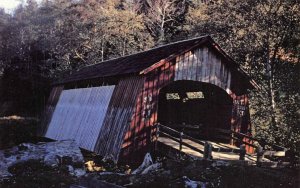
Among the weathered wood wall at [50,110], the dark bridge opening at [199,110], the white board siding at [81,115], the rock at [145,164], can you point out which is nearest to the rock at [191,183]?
the rock at [145,164]

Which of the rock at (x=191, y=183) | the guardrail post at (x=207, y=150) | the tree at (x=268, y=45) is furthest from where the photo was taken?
the tree at (x=268, y=45)

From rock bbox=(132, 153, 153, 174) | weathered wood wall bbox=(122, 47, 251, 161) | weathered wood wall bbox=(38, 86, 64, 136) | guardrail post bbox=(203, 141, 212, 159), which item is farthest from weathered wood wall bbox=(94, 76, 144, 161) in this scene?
weathered wood wall bbox=(38, 86, 64, 136)

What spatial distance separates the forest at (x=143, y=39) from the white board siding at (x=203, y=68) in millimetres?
3480

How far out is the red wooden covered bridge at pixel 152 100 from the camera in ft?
57.6

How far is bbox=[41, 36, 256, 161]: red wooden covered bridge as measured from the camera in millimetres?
17547

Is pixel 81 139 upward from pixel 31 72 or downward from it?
downward

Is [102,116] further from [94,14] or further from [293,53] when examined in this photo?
[94,14]

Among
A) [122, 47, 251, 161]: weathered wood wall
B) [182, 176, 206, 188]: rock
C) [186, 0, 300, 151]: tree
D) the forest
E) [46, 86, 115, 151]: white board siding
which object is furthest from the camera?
the forest

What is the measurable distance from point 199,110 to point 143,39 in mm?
23657

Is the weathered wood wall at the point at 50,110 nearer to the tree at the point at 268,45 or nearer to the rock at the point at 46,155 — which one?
the rock at the point at 46,155

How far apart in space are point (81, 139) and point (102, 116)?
224cm

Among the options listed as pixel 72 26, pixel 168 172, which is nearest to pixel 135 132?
pixel 168 172

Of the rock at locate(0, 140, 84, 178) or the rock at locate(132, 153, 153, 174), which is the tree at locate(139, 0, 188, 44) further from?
the rock at locate(132, 153, 153, 174)

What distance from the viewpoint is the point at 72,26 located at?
1714 inches
